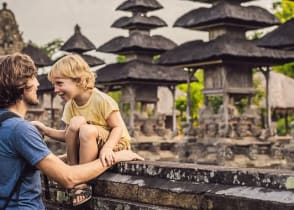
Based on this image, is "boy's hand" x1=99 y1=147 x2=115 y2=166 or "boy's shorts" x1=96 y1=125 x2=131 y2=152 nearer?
"boy's hand" x1=99 y1=147 x2=115 y2=166

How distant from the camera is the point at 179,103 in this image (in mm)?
46250

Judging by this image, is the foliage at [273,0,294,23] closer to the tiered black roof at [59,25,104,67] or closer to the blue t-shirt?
the tiered black roof at [59,25,104,67]

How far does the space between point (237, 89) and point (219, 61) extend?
1189 mm

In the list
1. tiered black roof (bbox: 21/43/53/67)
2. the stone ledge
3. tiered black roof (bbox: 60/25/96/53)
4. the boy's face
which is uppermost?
tiered black roof (bbox: 60/25/96/53)

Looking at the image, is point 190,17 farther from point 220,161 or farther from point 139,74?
point 220,161

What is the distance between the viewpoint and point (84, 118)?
404 centimetres

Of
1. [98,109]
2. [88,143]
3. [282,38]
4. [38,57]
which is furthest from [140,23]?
[88,143]

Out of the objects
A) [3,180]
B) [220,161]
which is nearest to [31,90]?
[3,180]

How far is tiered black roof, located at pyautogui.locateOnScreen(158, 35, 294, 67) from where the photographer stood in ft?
73.7

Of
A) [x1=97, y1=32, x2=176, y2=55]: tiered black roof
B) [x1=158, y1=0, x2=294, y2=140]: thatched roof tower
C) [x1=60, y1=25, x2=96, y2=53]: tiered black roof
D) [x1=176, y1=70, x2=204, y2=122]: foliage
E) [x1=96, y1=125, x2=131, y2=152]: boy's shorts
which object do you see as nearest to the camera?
[x1=96, y1=125, x2=131, y2=152]: boy's shorts

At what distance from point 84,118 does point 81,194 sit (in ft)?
1.45

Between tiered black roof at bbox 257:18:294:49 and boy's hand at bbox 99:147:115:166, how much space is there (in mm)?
13808

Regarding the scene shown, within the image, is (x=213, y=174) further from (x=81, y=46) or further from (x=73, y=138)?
(x=81, y=46)

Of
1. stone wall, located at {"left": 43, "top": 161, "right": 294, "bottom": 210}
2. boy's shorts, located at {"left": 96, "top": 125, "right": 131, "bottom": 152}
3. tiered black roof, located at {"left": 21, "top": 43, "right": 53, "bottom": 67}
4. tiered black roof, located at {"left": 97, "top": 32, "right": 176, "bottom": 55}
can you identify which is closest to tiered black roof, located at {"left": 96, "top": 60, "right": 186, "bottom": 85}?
tiered black roof, located at {"left": 97, "top": 32, "right": 176, "bottom": 55}
